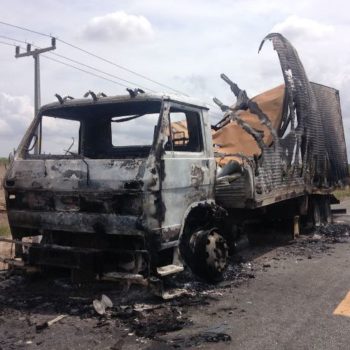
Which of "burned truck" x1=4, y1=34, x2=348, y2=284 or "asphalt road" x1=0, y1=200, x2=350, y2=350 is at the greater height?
"burned truck" x1=4, y1=34, x2=348, y2=284

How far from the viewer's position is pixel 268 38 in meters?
9.30

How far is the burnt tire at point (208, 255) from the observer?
6.18 metres

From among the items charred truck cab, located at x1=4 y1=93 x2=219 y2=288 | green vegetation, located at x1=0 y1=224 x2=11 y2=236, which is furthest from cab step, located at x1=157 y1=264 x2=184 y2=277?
green vegetation, located at x1=0 y1=224 x2=11 y2=236

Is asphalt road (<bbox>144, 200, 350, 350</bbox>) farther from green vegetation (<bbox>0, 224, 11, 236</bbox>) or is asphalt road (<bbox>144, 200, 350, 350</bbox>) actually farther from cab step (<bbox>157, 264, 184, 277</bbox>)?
green vegetation (<bbox>0, 224, 11, 236</bbox>)

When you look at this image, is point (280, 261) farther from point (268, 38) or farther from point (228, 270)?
point (268, 38)

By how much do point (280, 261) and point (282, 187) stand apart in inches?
50.3

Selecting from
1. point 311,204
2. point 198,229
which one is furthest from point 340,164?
point 198,229

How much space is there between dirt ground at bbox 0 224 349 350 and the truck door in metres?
0.85

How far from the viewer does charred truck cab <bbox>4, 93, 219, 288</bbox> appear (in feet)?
17.6

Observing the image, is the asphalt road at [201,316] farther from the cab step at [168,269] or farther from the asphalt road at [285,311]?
the cab step at [168,269]

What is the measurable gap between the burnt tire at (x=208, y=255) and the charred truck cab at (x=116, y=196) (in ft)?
1.29

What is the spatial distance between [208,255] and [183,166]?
3.89ft

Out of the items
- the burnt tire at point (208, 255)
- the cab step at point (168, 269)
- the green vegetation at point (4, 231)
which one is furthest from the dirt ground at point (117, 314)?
the green vegetation at point (4, 231)

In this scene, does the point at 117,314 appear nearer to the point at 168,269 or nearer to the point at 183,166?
the point at 168,269
